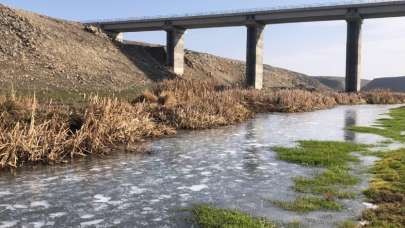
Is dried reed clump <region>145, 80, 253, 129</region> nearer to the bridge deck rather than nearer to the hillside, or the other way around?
the hillside

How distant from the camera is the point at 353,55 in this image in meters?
57.8

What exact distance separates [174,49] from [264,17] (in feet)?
48.7

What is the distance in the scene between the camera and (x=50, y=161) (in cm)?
1145

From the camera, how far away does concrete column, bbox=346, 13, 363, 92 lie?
2228 inches

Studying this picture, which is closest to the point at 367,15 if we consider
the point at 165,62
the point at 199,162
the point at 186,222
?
the point at 165,62

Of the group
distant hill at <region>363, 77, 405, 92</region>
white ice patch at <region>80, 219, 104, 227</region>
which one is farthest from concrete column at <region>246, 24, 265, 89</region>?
distant hill at <region>363, 77, 405, 92</region>

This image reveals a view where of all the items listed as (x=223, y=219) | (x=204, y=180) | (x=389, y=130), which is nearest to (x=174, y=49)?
(x=389, y=130)

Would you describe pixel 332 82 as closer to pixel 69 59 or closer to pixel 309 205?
pixel 69 59

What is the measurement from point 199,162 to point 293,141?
4961 millimetres

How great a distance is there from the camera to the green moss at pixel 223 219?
6.54m

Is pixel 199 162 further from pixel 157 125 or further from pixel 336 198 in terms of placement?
pixel 157 125

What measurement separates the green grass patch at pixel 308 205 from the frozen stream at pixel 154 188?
20 cm

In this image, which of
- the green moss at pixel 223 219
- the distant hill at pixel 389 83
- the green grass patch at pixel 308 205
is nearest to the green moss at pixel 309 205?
the green grass patch at pixel 308 205

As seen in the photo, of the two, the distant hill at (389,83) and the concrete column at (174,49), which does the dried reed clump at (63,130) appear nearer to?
the concrete column at (174,49)
